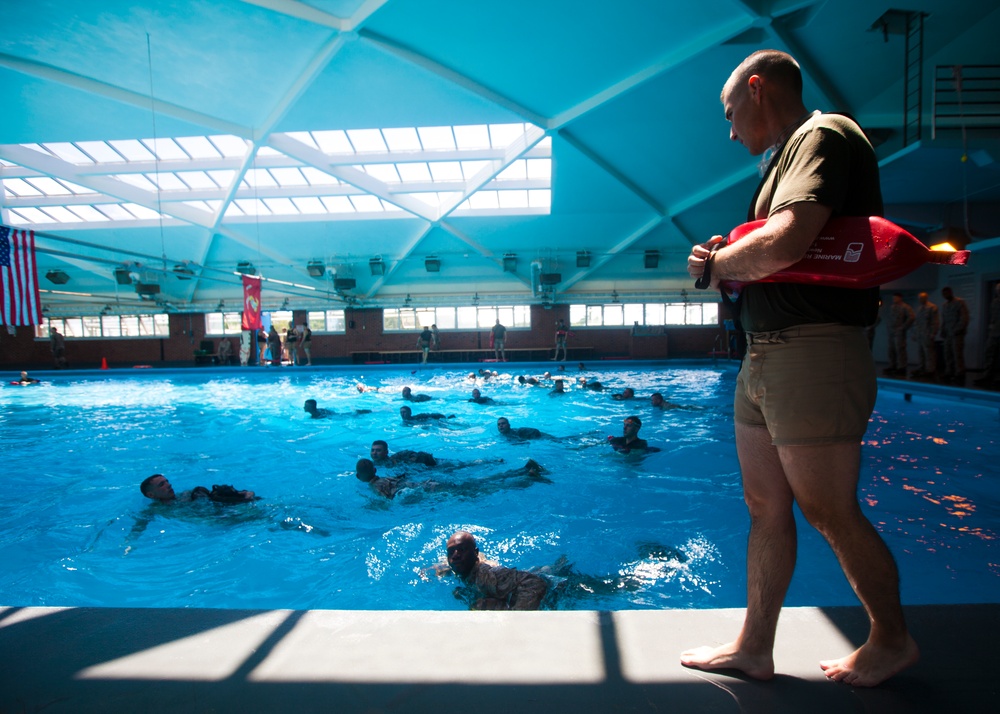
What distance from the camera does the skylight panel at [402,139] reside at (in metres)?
14.2

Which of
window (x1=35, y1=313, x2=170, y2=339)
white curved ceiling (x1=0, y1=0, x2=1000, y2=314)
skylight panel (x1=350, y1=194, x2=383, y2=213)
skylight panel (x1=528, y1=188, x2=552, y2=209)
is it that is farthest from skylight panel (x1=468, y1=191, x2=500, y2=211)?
window (x1=35, y1=313, x2=170, y2=339)

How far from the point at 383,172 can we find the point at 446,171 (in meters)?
2.16

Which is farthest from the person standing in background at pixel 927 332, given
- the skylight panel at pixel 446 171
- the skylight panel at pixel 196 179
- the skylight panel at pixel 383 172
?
the skylight panel at pixel 196 179

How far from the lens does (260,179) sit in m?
17.4

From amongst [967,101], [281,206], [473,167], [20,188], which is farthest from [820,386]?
[20,188]

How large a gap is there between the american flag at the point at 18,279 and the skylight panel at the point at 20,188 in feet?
48.5

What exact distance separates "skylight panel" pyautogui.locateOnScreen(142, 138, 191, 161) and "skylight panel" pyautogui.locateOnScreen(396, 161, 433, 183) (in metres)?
6.64

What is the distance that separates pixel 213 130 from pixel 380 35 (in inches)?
232

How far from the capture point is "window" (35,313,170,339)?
85.9 feet

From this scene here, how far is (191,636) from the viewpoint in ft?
5.02

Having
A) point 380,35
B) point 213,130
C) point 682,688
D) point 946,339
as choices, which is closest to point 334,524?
point 682,688

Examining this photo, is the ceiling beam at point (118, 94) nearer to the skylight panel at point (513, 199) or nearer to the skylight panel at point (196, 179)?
the skylight panel at point (196, 179)

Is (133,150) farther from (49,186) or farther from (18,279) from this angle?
(18,279)

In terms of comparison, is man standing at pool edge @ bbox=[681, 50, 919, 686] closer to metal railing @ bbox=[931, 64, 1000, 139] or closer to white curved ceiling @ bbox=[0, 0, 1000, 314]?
white curved ceiling @ bbox=[0, 0, 1000, 314]
